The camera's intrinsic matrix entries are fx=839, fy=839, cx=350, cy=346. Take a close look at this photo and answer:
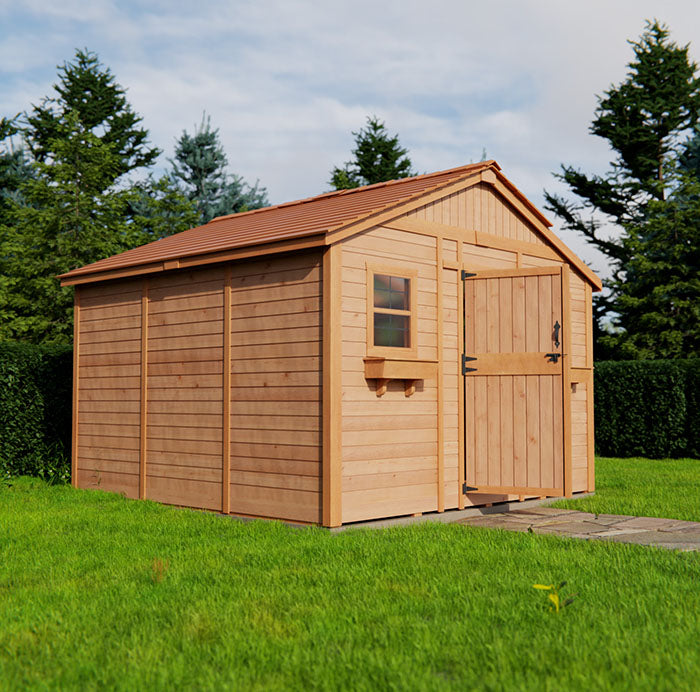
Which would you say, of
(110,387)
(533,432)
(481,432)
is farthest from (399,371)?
(110,387)

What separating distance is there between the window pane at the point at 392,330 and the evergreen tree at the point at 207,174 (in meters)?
22.3

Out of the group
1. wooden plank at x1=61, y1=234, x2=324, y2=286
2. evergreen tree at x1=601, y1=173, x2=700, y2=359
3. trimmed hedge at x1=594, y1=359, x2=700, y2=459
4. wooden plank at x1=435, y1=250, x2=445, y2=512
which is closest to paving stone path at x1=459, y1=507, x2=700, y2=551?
wooden plank at x1=435, y1=250, x2=445, y2=512

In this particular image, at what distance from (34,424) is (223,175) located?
19776 millimetres

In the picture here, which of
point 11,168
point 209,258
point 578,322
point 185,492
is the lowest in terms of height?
point 185,492

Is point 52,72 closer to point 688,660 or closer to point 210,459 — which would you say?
point 210,459

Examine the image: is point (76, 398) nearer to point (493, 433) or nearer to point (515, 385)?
point (493, 433)

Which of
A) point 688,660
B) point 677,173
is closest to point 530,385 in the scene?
point 688,660

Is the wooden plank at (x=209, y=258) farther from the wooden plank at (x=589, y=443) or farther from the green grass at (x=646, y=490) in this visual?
the wooden plank at (x=589, y=443)

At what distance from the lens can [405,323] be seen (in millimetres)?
8570

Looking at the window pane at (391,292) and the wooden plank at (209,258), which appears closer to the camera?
the wooden plank at (209,258)

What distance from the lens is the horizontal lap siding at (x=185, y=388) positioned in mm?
8992

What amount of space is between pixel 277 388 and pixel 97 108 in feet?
83.7

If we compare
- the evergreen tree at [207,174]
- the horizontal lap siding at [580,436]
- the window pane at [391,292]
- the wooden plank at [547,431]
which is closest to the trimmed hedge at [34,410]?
the window pane at [391,292]

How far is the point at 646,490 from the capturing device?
11.0 metres
